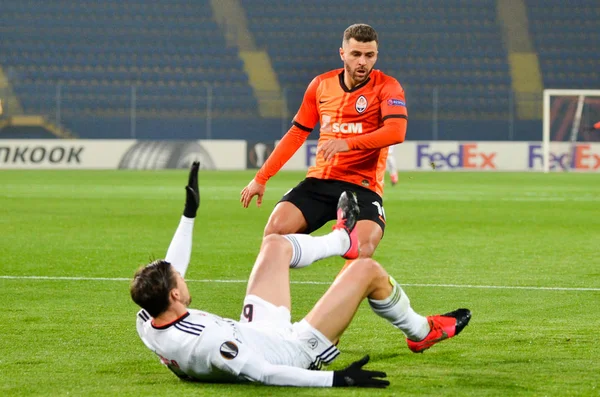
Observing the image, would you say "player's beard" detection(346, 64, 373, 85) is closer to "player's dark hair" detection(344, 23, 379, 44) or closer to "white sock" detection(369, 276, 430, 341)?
"player's dark hair" detection(344, 23, 379, 44)

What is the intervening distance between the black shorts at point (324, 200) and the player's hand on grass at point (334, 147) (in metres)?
0.49

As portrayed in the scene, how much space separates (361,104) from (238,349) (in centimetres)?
238

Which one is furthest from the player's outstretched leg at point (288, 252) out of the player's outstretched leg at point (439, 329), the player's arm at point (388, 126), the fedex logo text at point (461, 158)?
the fedex logo text at point (461, 158)

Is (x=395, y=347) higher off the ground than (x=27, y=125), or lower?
higher

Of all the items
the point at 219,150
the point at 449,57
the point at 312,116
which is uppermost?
the point at 312,116

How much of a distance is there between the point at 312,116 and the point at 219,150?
26.2m

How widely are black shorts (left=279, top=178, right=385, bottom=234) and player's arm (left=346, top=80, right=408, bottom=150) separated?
369mm

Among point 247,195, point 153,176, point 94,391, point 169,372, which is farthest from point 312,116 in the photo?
point 153,176

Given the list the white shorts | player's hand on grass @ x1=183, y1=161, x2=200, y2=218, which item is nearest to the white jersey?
the white shorts

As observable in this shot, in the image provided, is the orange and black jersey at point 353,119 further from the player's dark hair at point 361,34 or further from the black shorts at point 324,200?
the player's dark hair at point 361,34

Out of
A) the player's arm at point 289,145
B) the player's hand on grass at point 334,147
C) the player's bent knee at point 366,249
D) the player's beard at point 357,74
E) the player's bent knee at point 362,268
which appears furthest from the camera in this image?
the player's arm at point 289,145

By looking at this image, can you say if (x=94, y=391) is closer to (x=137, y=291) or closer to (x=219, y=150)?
(x=137, y=291)

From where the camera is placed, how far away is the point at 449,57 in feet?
121

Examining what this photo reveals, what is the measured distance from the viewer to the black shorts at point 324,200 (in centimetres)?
642
